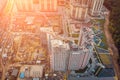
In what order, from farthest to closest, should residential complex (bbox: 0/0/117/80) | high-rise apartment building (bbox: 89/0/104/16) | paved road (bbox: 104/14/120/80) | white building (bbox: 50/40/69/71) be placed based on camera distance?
high-rise apartment building (bbox: 89/0/104/16), paved road (bbox: 104/14/120/80), residential complex (bbox: 0/0/117/80), white building (bbox: 50/40/69/71)

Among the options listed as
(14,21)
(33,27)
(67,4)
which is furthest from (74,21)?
(14,21)

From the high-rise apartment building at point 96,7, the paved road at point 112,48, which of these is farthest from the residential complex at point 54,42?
the paved road at point 112,48

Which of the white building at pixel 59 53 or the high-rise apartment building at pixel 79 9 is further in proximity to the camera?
the high-rise apartment building at pixel 79 9

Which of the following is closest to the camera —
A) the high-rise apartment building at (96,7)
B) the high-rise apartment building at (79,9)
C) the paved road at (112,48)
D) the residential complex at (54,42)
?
the residential complex at (54,42)

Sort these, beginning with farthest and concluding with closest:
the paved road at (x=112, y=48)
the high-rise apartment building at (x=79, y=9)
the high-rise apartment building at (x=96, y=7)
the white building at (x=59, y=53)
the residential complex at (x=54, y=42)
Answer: the high-rise apartment building at (x=96, y=7)
the high-rise apartment building at (x=79, y=9)
the paved road at (x=112, y=48)
the residential complex at (x=54, y=42)
the white building at (x=59, y=53)

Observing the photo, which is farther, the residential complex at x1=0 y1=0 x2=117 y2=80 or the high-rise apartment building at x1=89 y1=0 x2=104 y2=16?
the high-rise apartment building at x1=89 y1=0 x2=104 y2=16

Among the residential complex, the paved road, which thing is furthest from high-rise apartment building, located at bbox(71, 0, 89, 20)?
the paved road

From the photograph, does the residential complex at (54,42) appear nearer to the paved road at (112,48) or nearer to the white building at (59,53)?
the white building at (59,53)

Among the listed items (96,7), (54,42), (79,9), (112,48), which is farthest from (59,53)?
(96,7)

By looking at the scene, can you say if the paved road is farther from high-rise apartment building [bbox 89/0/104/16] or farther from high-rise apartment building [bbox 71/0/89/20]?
high-rise apartment building [bbox 71/0/89/20]

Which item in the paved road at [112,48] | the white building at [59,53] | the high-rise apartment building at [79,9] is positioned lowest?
the paved road at [112,48]

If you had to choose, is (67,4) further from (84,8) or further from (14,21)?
Answer: (14,21)

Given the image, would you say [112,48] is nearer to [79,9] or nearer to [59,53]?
[79,9]
